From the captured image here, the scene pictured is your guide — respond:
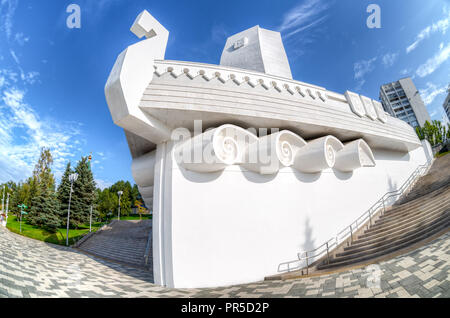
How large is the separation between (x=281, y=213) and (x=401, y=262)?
326cm

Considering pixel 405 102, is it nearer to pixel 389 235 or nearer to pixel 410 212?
pixel 410 212

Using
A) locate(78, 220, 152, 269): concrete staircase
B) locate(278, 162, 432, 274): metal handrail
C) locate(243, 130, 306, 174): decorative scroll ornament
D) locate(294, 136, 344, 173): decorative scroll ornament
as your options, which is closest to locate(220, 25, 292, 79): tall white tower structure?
locate(294, 136, 344, 173): decorative scroll ornament

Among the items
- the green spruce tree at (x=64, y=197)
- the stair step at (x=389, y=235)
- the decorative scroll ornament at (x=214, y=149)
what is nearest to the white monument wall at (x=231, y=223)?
the decorative scroll ornament at (x=214, y=149)

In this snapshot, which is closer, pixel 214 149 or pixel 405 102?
pixel 214 149

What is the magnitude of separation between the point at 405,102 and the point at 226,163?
252 ft

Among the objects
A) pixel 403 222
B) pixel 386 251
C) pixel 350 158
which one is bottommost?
pixel 386 251

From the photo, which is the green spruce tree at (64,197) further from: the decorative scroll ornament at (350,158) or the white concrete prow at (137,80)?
the decorative scroll ornament at (350,158)

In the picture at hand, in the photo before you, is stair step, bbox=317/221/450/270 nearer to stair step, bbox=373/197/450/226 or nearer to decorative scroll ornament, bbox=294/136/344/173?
stair step, bbox=373/197/450/226

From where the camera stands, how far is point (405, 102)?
55.0 meters

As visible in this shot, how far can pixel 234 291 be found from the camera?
4.99 metres

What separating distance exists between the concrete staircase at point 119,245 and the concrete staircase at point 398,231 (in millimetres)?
8829

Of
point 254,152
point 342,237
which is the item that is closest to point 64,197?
point 254,152

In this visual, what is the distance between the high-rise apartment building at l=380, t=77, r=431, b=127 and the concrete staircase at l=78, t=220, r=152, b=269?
75.2m
